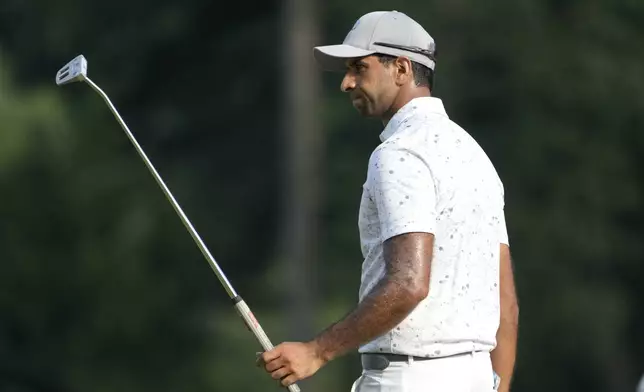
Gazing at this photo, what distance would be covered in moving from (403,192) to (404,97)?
0.41m

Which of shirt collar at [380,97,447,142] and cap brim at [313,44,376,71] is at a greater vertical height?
cap brim at [313,44,376,71]

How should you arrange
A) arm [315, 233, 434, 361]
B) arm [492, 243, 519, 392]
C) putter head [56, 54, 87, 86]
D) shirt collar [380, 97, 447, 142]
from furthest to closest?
putter head [56, 54, 87, 86] → arm [492, 243, 519, 392] → shirt collar [380, 97, 447, 142] → arm [315, 233, 434, 361]

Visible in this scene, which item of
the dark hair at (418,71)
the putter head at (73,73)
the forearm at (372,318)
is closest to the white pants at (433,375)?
the forearm at (372,318)

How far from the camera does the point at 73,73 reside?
5.17 m

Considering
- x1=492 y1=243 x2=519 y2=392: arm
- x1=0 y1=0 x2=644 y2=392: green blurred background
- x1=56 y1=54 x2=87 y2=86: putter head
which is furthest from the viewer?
x1=0 y1=0 x2=644 y2=392: green blurred background

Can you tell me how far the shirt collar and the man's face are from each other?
6cm

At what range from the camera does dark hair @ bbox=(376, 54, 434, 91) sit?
4.88 metres

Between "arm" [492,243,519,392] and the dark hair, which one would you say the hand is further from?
→ the dark hair

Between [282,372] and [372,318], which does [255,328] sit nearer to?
[282,372]

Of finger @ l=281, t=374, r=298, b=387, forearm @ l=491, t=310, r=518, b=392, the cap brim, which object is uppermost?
the cap brim

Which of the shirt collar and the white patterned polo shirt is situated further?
the shirt collar

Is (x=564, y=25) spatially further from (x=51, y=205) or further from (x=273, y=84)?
(x=51, y=205)

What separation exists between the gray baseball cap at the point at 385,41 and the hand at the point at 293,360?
2.57 ft

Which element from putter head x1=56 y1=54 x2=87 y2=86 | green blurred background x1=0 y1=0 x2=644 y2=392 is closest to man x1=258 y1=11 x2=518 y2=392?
putter head x1=56 y1=54 x2=87 y2=86
